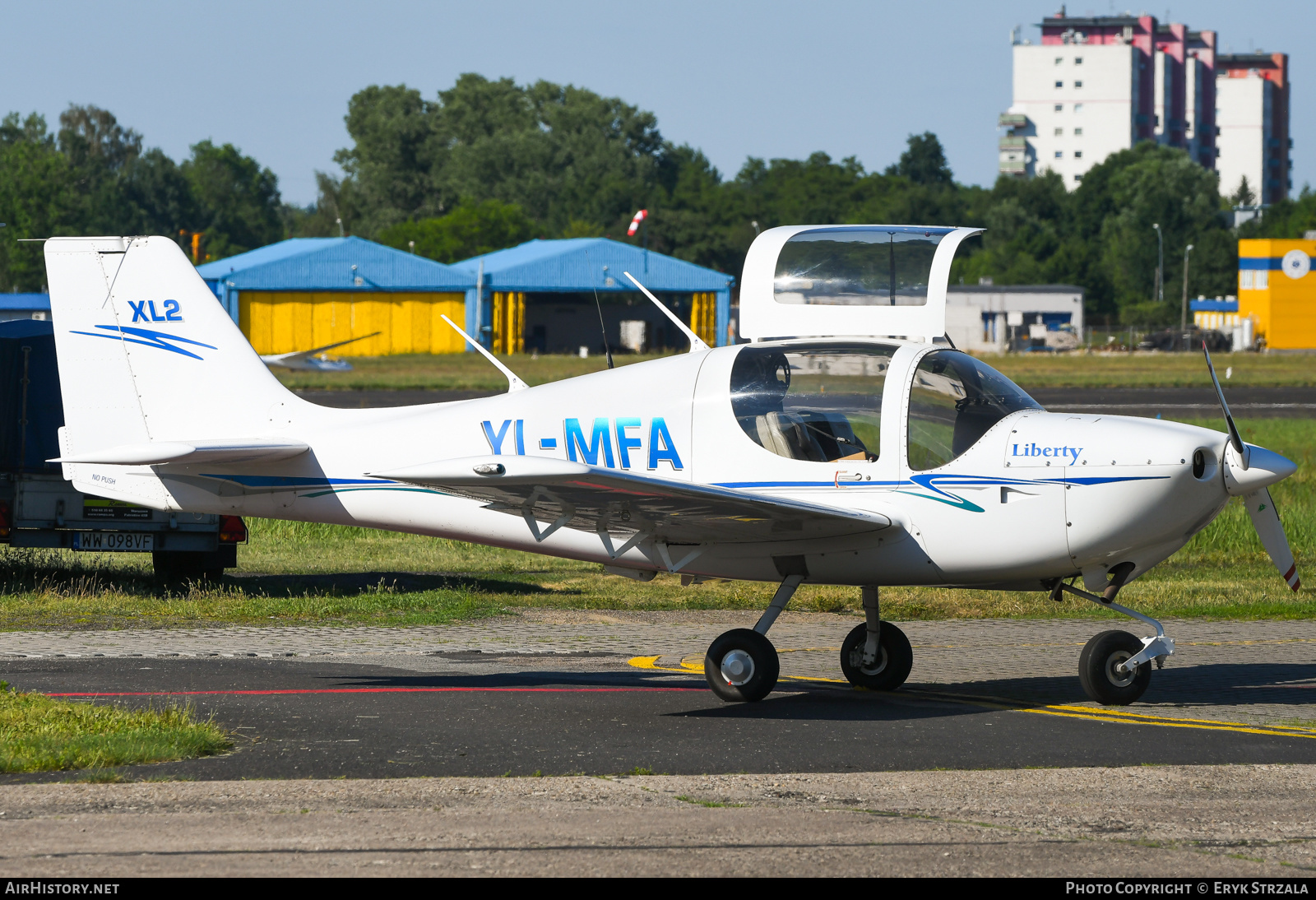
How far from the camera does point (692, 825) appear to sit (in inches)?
246

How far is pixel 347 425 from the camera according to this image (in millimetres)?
10336

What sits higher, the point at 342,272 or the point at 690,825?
the point at 342,272

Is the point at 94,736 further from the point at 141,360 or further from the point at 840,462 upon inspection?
the point at 840,462

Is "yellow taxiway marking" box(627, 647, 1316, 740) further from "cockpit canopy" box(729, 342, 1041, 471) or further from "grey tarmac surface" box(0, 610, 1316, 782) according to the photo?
"cockpit canopy" box(729, 342, 1041, 471)

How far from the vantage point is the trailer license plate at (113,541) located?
550 inches

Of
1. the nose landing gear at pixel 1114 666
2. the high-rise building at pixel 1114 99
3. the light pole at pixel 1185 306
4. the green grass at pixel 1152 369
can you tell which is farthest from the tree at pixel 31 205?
the high-rise building at pixel 1114 99

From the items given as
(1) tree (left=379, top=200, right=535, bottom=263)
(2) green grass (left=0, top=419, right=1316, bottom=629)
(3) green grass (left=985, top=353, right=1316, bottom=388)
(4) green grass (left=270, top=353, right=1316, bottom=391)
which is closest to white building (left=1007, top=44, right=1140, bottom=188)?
(1) tree (left=379, top=200, right=535, bottom=263)

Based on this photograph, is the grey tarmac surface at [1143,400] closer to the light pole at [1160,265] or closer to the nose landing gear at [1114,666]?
the nose landing gear at [1114,666]

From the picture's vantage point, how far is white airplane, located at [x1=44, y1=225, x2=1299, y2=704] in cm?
880

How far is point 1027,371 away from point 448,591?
178 feet

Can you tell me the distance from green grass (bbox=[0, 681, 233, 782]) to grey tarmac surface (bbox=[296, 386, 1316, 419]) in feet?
99.8

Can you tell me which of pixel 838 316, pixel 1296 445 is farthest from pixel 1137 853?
pixel 1296 445

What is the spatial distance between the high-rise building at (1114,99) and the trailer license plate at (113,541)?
17466 centimetres

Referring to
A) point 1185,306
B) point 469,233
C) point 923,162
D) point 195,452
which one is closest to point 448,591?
point 195,452
